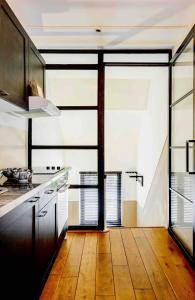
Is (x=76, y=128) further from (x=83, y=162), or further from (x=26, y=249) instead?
(x=26, y=249)

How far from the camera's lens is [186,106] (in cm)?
314

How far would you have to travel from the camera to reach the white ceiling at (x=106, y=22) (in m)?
2.72

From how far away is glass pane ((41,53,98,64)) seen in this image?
12.8ft

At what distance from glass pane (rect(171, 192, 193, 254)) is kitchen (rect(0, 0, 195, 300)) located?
0.04ft

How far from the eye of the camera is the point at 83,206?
13.1 feet

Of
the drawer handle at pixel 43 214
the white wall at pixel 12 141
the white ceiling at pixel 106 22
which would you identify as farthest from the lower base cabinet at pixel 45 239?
the white ceiling at pixel 106 22

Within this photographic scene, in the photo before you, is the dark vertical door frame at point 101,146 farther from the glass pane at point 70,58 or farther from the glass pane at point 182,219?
the glass pane at point 182,219

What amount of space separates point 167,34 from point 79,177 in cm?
230

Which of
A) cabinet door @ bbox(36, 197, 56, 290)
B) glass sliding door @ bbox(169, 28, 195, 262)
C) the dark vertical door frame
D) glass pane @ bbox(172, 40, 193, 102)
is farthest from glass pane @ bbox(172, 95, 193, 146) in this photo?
cabinet door @ bbox(36, 197, 56, 290)

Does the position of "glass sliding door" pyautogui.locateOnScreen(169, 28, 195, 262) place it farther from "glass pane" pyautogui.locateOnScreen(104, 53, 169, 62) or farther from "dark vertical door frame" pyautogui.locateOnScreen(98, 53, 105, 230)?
"dark vertical door frame" pyautogui.locateOnScreen(98, 53, 105, 230)

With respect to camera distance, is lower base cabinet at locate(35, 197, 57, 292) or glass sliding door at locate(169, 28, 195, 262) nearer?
lower base cabinet at locate(35, 197, 57, 292)

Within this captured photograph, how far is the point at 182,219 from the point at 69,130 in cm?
206

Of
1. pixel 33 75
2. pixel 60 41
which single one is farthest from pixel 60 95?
pixel 33 75

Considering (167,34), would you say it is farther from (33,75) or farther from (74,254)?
(74,254)
